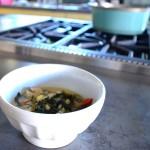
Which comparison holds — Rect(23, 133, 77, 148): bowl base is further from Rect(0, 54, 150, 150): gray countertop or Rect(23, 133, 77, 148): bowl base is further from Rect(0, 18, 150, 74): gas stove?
Rect(0, 18, 150, 74): gas stove

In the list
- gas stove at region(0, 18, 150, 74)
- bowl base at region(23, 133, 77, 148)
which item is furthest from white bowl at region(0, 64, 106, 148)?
gas stove at region(0, 18, 150, 74)

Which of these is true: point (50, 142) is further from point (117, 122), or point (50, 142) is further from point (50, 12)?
point (50, 12)

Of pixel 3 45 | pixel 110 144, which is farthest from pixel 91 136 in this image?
pixel 3 45

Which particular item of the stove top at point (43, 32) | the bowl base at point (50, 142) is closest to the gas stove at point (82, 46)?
the stove top at point (43, 32)

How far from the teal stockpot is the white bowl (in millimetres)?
404

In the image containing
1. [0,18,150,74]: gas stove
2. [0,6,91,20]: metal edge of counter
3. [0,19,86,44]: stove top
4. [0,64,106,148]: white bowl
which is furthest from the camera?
[0,6,91,20]: metal edge of counter

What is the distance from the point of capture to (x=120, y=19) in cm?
85

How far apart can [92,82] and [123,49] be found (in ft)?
1.38

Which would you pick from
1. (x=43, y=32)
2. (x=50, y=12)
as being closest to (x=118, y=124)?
(x=43, y=32)

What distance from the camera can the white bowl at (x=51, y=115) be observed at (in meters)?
0.37

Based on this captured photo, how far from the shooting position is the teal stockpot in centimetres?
84

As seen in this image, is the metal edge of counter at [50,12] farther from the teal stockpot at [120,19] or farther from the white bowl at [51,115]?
the white bowl at [51,115]

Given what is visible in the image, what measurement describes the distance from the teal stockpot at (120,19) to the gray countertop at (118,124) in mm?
227

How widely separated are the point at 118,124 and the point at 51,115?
0.62 ft
